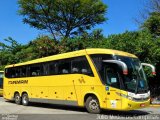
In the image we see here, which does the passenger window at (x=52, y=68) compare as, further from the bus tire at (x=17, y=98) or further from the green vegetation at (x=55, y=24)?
the green vegetation at (x=55, y=24)

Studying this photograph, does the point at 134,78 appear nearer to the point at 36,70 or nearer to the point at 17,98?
the point at 36,70

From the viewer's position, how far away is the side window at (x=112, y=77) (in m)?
15.7

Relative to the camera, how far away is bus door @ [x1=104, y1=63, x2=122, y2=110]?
15562 millimetres

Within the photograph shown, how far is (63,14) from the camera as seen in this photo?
48750 millimetres

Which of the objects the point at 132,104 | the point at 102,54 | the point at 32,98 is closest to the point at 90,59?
the point at 102,54

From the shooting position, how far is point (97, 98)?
1661 centimetres

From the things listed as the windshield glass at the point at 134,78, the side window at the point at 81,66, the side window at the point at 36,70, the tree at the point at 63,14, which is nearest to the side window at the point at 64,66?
the side window at the point at 81,66

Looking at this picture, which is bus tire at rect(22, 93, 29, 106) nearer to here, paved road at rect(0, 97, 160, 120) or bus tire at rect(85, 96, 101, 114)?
paved road at rect(0, 97, 160, 120)

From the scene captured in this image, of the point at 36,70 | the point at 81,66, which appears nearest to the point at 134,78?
the point at 81,66

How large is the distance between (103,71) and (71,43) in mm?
18347

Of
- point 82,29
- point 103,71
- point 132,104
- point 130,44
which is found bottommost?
point 132,104

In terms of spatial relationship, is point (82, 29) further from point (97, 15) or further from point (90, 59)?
point (90, 59)

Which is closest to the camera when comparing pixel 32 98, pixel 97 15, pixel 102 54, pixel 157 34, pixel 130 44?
pixel 102 54

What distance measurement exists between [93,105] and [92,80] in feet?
3.89
